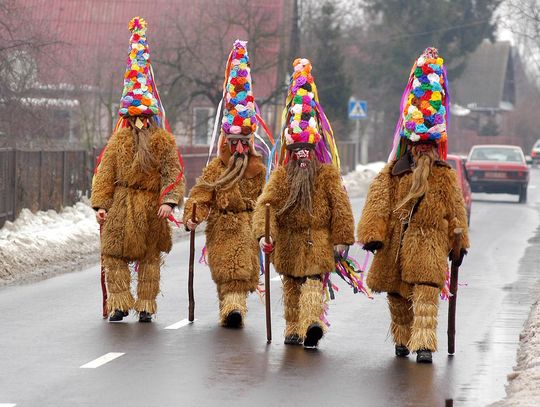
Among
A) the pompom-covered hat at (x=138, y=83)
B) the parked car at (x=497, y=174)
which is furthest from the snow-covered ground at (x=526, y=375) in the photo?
the parked car at (x=497, y=174)

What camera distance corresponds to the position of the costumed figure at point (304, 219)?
35.2ft

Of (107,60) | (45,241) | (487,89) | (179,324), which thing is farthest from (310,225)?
(487,89)

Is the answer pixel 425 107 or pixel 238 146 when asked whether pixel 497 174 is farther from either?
pixel 425 107

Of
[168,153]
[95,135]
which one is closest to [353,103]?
A: [95,135]

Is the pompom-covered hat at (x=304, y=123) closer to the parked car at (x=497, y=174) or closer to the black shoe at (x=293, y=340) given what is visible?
the black shoe at (x=293, y=340)

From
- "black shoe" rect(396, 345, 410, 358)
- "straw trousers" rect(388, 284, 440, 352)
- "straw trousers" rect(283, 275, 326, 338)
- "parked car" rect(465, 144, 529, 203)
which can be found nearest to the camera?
"straw trousers" rect(388, 284, 440, 352)

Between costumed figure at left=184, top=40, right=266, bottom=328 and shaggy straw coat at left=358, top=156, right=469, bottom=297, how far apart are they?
5.83ft

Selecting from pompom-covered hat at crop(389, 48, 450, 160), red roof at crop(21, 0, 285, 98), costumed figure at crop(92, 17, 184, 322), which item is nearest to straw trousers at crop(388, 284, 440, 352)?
pompom-covered hat at crop(389, 48, 450, 160)

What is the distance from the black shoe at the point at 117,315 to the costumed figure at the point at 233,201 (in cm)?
84

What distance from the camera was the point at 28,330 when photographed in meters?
11.4

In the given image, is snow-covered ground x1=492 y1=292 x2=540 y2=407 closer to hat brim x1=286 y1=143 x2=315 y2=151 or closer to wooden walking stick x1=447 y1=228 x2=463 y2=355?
wooden walking stick x1=447 y1=228 x2=463 y2=355

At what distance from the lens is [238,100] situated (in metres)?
12.1

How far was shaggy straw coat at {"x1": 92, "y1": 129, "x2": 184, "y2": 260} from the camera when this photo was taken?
39.5 feet

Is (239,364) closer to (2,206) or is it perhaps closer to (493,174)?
(2,206)
